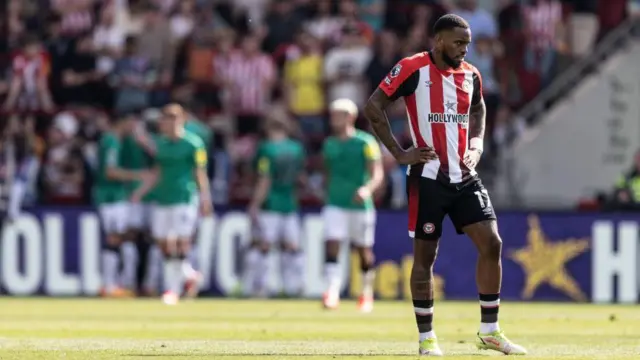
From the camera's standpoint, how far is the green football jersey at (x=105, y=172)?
23.5 metres

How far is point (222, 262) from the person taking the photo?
23703mm

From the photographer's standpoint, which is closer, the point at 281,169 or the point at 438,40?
the point at 438,40

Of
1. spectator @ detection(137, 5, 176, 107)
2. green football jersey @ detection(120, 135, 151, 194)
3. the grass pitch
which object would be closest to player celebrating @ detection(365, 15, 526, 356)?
the grass pitch

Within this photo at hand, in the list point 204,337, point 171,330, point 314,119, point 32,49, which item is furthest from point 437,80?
point 32,49

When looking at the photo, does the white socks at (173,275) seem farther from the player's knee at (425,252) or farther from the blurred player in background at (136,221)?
the player's knee at (425,252)

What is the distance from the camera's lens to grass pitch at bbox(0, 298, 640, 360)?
471 inches

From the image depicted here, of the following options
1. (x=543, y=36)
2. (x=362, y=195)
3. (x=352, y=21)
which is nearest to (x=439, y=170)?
(x=362, y=195)

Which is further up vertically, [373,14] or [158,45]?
[373,14]

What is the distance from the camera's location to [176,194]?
70.0 ft

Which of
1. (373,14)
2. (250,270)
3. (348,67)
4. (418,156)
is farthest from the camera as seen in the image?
(373,14)

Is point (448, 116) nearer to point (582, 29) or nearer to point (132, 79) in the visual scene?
point (132, 79)

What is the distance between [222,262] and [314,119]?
3.01m

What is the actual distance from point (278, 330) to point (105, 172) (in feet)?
29.8

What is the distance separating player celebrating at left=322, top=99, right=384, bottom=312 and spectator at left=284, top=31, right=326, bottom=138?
5.45m
